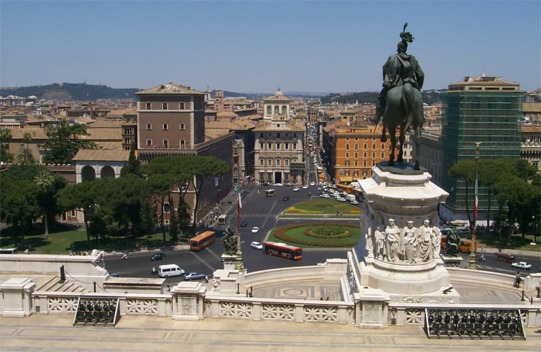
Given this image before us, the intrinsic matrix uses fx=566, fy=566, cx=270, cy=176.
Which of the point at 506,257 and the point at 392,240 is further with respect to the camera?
the point at 506,257

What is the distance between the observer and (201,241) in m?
61.8

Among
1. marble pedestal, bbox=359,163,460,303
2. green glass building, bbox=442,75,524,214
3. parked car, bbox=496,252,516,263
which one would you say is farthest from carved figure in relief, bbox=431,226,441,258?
green glass building, bbox=442,75,524,214

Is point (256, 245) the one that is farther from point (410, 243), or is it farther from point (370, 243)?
point (410, 243)

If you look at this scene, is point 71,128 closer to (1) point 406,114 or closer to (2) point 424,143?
(2) point 424,143

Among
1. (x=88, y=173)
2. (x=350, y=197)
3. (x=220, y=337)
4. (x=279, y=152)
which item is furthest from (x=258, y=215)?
(x=220, y=337)

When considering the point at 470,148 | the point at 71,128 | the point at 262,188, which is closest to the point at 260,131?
the point at 262,188

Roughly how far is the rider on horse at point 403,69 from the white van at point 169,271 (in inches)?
1421

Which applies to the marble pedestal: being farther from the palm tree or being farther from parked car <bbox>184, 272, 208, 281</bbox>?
the palm tree

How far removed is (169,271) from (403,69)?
37.2m

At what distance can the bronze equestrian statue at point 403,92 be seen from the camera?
18734 mm

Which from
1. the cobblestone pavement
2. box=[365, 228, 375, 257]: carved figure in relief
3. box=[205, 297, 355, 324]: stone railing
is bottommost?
the cobblestone pavement

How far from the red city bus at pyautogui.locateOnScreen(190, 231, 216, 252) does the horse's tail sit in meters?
45.0

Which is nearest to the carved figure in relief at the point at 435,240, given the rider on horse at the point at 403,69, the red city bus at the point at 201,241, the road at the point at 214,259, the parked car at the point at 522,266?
the rider on horse at the point at 403,69

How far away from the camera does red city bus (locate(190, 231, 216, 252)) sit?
61062 mm
